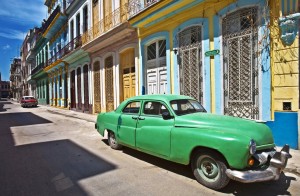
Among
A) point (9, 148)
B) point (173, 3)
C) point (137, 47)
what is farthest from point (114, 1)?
point (9, 148)

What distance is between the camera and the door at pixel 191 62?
8336 mm

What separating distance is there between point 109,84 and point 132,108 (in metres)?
9.29

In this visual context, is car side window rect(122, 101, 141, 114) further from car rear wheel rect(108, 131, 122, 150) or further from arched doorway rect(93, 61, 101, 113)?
arched doorway rect(93, 61, 101, 113)

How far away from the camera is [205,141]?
12.5 feet

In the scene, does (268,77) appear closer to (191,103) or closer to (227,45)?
(227,45)

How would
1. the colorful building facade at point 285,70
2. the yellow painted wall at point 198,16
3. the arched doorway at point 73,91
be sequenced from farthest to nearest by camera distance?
1. the arched doorway at point 73,91
2. the yellow painted wall at point 198,16
3. the colorful building facade at point 285,70

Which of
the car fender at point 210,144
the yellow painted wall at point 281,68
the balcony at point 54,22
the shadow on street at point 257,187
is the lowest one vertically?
the shadow on street at point 257,187

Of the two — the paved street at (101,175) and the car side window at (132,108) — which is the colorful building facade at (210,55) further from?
the car side window at (132,108)

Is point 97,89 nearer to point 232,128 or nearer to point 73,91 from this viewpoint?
point 73,91

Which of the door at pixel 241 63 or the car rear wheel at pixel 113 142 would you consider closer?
the car rear wheel at pixel 113 142

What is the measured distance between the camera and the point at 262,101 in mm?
6473

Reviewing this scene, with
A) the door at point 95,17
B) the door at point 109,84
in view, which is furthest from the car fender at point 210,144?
the door at point 95,17

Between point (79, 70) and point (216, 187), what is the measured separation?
58.9 feet

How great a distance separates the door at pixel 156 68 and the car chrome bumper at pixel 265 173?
681 cm
